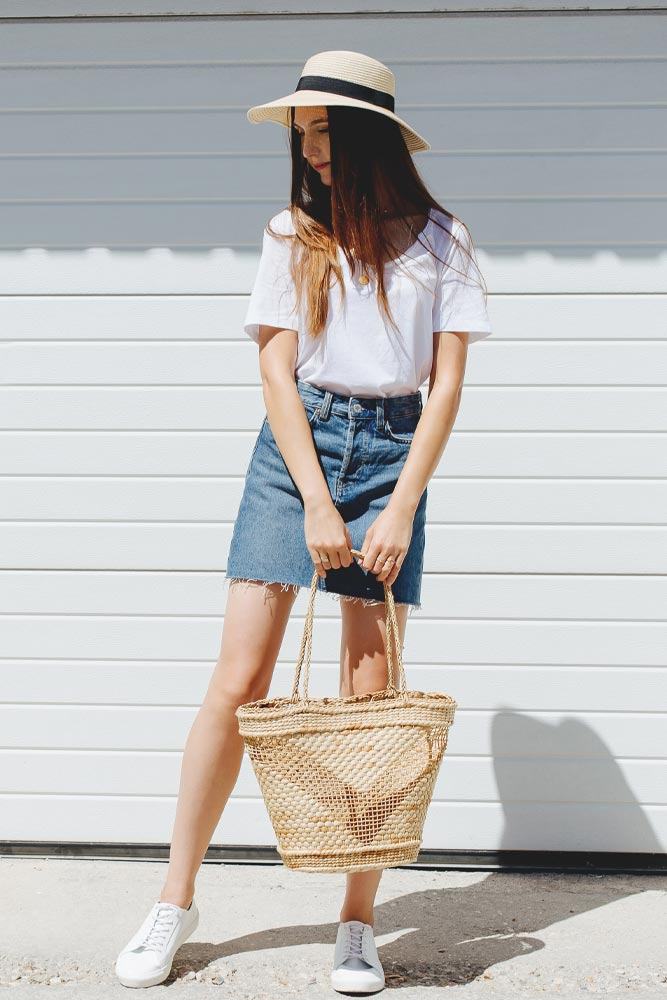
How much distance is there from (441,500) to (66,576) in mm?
1218

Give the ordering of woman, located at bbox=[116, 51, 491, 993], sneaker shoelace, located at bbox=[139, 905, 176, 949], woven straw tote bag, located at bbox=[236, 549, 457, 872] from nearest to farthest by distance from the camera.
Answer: woven straw tote bag, located at bbox=[236, 549, 457, 872] → woman, located at bbox=[116, 51, 491, 993] → sneaker shoelace, located at bbox=[139, 905, 176, 949]

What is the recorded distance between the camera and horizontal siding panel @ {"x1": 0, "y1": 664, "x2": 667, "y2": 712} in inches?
143

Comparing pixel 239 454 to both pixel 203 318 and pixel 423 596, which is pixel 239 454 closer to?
pixel 203 318

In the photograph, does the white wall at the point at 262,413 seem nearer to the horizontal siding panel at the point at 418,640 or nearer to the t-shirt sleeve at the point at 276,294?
the horizontal siding panel at the point at 418,640

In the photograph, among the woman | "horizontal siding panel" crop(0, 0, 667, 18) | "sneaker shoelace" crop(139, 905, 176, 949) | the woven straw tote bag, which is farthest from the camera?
"horizontal siding panel" crop(0, 0, 667, 18)

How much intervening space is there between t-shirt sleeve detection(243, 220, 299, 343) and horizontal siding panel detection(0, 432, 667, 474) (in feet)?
3.58

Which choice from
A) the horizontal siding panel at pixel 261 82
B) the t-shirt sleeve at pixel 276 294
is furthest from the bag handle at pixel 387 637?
the horizontal siding panel at pixel 261 82

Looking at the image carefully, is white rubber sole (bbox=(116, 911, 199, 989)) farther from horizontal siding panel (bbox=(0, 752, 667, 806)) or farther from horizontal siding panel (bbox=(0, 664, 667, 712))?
horizontal siding panel (bbox=(0, 664, 667, 712))

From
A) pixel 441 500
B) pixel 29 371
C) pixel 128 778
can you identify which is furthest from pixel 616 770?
pixel 29 371

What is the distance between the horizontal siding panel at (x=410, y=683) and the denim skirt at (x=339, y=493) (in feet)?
3.40

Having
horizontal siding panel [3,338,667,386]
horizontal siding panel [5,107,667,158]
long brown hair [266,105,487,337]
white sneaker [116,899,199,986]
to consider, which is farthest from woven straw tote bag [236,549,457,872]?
horizontal siding panel [5,107,667,158]

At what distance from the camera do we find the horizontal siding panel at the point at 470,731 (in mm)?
3633

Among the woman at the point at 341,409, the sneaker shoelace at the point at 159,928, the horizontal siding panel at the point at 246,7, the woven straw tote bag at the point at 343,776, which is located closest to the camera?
the woven straw tote bag at the point at 343,776

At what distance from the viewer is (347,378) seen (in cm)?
255
